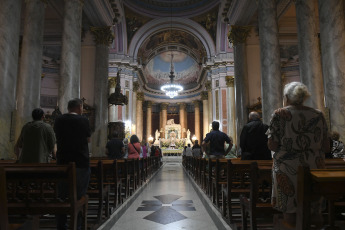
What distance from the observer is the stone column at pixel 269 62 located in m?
7.54

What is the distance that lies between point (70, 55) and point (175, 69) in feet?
77.6

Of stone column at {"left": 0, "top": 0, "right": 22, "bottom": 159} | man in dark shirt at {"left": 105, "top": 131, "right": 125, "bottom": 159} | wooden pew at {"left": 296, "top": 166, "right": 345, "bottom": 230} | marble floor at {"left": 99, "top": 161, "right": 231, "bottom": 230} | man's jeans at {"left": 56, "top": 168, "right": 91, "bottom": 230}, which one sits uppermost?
stone column at {"left": 0, "top": 0, "right": 22, "bottom": 159}

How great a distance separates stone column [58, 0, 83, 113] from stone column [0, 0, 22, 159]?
1.40m

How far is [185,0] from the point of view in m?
19.6

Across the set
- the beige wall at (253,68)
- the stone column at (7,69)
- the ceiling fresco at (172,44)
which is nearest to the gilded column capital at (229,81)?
the ceiling fresco at (172,44)

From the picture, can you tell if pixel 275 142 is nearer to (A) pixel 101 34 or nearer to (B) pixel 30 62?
(B) pixel 30 62

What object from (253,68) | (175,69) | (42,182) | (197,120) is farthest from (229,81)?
(42,182)

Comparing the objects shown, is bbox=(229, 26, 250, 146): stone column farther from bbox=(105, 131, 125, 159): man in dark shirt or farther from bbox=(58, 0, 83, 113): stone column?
bbox=(58, 0, 83, 113): stone column

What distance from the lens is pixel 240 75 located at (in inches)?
446

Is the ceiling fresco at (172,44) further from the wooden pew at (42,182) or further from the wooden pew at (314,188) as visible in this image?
the wooden pew at (314,188)

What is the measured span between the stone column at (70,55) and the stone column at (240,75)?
6.34m

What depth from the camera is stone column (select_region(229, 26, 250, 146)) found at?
36.6 feet

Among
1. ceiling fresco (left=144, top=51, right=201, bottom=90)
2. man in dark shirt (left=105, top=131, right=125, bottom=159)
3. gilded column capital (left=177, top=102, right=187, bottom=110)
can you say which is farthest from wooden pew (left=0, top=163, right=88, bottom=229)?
gilded column capital (left=177, top=102, right=187, bottom=110)

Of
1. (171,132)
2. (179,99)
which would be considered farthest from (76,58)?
(179,99)
